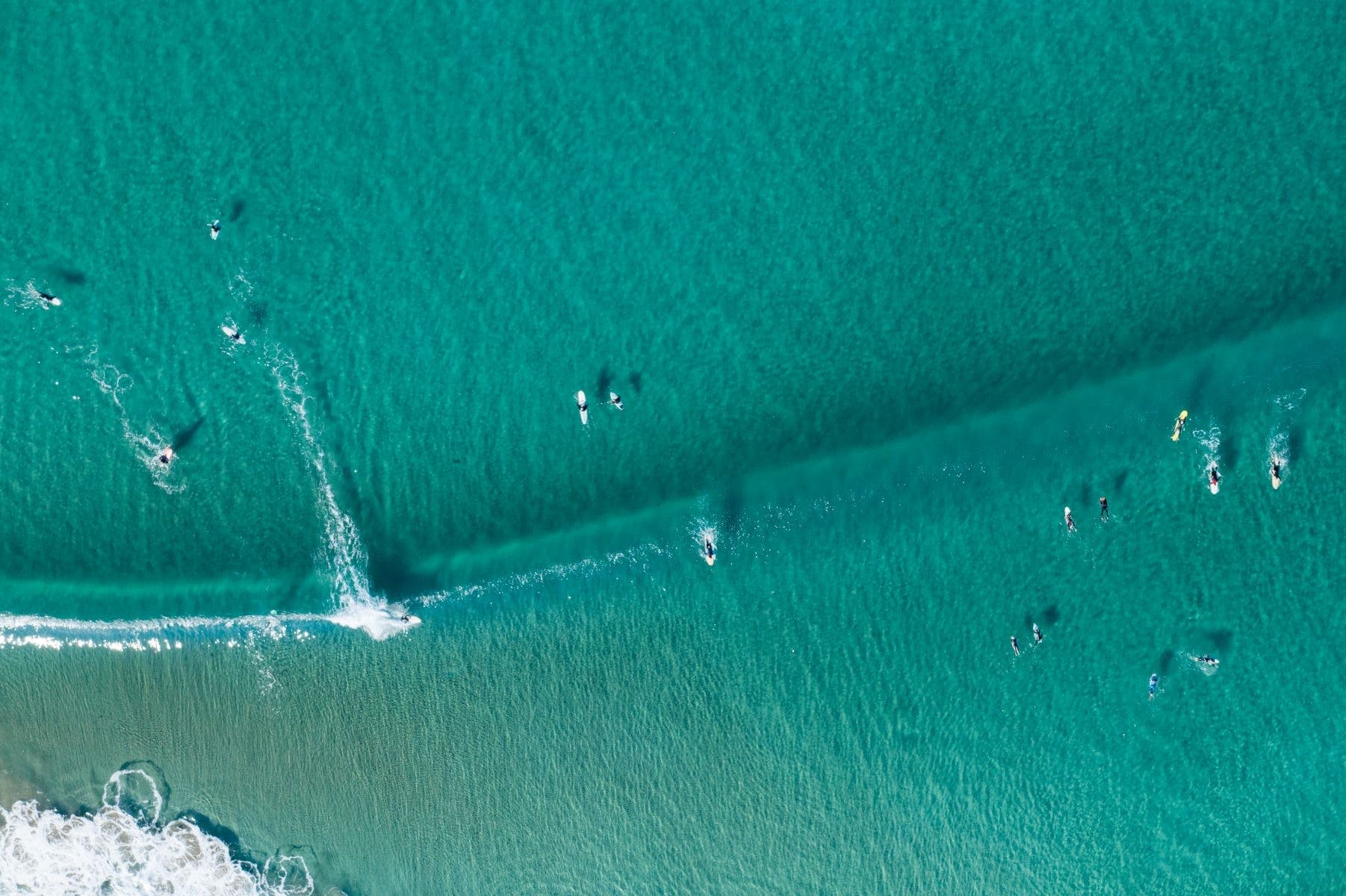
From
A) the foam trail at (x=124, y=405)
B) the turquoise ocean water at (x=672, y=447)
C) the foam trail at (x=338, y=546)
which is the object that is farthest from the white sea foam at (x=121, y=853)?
the foam trail at (x=124, y=405)

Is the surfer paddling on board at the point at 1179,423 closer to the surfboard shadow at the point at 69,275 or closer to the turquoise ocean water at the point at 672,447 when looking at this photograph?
the turquoise ocean water at the point at 672,447

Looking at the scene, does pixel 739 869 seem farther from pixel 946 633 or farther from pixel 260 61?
pixel 260 61

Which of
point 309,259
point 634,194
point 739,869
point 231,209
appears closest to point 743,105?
point 634,194

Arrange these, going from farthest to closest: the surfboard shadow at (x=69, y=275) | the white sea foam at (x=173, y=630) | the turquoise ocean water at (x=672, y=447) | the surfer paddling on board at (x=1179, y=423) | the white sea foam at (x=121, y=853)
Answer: the white sea foam at (x=121, y=853) < the white sea foam at (x=173, y=630) < the surfboard shadow at (x=69, y=275) < the surfer paddling on board at (x=1179, y=423) < the turquoise ocean water at (x=672, y=447)

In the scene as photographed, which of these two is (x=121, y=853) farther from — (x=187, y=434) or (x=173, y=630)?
(x=187, y=434)

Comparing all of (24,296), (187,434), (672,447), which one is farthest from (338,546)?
(24,296)

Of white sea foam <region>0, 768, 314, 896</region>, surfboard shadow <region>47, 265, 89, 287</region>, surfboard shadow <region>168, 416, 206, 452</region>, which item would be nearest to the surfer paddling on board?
surfboard shadow <region>168, 416, 206, 452</region>

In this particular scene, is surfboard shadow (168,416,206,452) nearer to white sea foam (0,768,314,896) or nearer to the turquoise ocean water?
the turquoise ocean water
